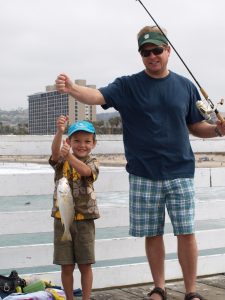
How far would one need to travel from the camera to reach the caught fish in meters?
3.34

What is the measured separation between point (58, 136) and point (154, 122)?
594 millimetres

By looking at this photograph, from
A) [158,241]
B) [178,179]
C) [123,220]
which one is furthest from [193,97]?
[123,220]

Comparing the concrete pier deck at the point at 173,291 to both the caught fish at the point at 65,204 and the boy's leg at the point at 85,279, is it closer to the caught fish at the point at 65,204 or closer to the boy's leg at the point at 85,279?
the boy's leg at the point at 85,279

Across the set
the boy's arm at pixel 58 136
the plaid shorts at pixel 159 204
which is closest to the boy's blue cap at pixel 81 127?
the boy's arm at pixel 58 136

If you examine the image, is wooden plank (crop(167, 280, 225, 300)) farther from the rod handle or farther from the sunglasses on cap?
the sunglasses on cap

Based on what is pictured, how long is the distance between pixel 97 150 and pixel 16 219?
41.2 inches

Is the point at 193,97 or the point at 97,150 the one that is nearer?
the point at 193,97

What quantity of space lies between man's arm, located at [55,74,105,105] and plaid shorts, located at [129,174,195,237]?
550 mm

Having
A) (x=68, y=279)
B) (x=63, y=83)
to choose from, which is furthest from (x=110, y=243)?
(x=63, y=83)

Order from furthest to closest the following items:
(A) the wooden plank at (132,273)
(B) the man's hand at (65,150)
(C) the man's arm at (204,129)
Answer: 1. (A) the wooden plank at (132,273)
2. (C) the man's arm at (204,129)
3. (B) the man's hand at (65,150)

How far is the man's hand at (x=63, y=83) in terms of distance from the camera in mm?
3337

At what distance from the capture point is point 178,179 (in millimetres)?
3527

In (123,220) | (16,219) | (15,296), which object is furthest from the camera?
(123,220)

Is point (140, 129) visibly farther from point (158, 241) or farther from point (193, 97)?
point (158, 241)
